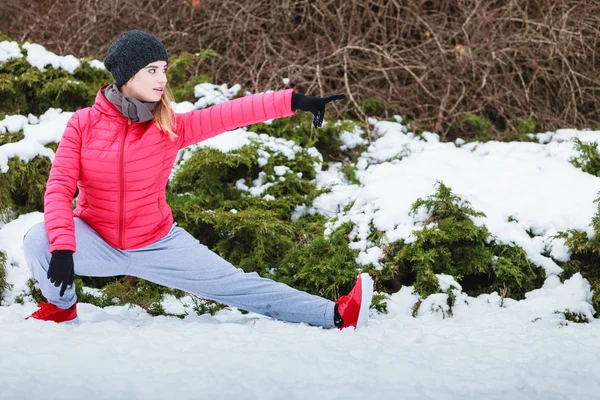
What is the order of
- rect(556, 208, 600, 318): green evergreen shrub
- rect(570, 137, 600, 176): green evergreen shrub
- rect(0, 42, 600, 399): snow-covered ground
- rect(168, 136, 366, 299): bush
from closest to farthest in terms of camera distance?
rect(0, 42, 600, 399): snow-covered ground, rect(556, 208, 600, 318): green evergreen shrub, rect(168, 136, 366, 299): bush, rect(570, 137, 600, 176): green evergreen shrub

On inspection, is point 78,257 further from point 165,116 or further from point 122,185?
point 165,116

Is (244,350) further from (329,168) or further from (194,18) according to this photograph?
(194,18)

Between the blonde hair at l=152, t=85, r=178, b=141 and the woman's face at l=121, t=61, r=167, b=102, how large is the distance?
31mm

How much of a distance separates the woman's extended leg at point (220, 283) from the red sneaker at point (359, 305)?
0.07 meters

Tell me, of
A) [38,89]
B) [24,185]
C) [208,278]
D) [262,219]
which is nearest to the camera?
[208,278]

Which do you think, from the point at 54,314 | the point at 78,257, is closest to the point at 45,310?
the point at 54,314

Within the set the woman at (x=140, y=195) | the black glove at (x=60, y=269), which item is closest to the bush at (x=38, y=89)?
the woman at (x=140, y=195)

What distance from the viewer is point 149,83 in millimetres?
2629

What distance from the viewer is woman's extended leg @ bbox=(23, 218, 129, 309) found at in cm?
248

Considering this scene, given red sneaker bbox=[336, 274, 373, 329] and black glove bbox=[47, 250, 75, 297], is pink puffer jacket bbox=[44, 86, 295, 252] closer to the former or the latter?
black glove bbox=[47, 250, 75, 297]

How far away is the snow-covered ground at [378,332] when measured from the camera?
6.21 feet

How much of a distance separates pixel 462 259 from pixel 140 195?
1.60 metres

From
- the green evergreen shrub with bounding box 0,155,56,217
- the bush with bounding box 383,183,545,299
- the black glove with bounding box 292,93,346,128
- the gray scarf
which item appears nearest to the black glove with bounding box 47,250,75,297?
the gray scarf

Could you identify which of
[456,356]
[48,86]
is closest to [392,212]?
[456,356]
